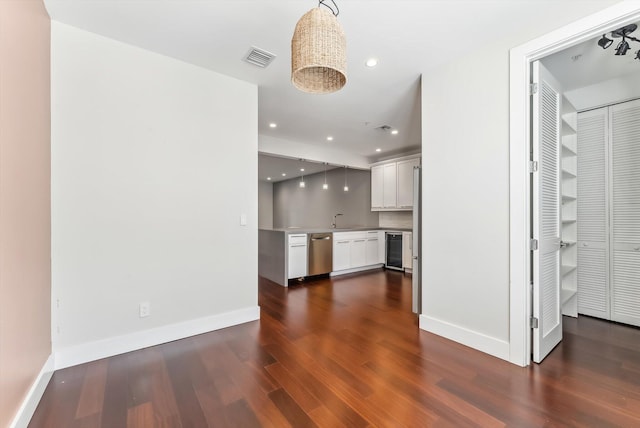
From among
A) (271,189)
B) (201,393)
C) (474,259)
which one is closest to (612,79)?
(474,259)

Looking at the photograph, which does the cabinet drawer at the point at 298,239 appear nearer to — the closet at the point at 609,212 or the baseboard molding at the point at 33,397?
the baseboard molding at the point at 33,397

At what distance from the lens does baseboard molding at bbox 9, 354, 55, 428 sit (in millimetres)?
1480

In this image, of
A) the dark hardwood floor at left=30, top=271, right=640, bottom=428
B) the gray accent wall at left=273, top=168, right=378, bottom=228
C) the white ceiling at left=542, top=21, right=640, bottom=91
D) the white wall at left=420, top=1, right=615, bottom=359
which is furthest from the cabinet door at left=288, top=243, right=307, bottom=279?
the white ceiling at left=542, top=21, right=640, bottom=91

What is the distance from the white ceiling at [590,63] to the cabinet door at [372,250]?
3.95 meters

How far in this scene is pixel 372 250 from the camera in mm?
6059

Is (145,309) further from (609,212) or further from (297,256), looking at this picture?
(609,212)

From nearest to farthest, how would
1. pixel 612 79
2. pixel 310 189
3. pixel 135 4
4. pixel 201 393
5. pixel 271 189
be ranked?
pixel 201 393
pixel 135 4
pixel 612 79
pixel 310 189
pixel 271 189

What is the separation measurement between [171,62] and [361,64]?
1871 millimetres

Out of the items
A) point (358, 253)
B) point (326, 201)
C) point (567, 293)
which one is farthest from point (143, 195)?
point (326, 201)

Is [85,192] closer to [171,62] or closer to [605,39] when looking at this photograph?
[171,62]

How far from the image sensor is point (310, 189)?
359 inches

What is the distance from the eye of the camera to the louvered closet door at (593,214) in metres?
3.10

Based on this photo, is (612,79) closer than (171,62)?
No

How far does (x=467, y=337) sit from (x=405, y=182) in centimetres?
386
